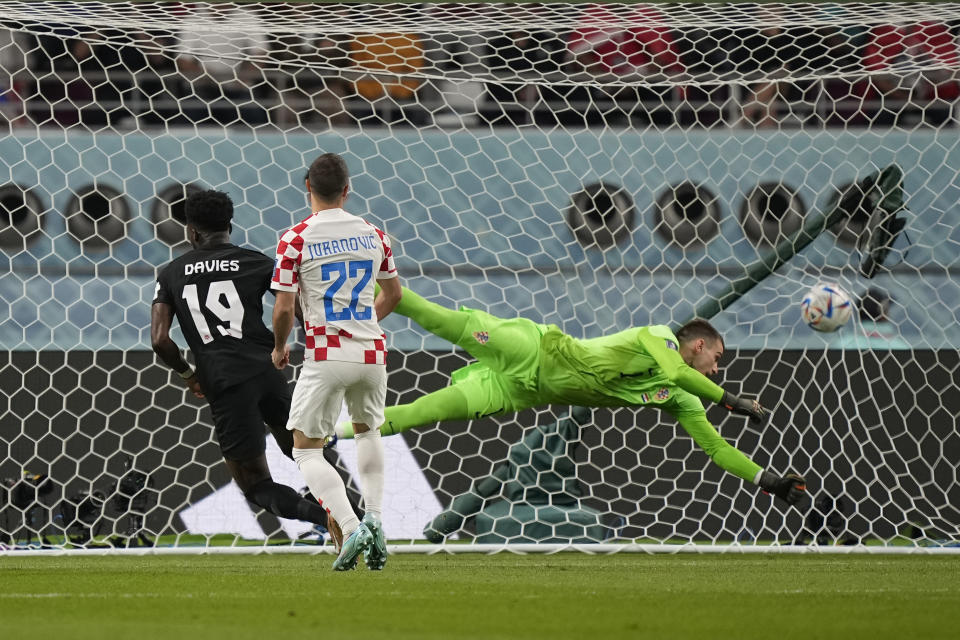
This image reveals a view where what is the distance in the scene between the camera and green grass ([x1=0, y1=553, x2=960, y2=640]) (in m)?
3.09

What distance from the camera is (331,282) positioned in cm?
445

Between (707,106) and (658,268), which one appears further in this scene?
(707,106)

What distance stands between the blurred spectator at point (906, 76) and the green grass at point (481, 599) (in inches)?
166

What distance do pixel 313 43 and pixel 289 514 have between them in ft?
15.9

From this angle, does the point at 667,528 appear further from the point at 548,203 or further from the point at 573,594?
the point at 573,594

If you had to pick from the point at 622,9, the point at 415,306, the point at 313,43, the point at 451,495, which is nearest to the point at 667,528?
the point at 451,495

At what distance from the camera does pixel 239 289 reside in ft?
16.8

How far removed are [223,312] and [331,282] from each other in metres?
0.81

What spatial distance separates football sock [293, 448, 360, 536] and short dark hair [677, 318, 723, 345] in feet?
8.10

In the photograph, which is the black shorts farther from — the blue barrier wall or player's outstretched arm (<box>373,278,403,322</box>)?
the blue barrier wall

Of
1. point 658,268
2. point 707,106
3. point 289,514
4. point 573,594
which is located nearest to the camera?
point 573,594

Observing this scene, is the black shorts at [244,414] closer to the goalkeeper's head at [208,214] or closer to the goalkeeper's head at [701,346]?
the goalkeeper's head at [208,214]

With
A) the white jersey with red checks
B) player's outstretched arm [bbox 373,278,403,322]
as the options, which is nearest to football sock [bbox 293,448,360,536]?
the white jersey with red checks

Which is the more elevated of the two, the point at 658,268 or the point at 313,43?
the point at 313,43
